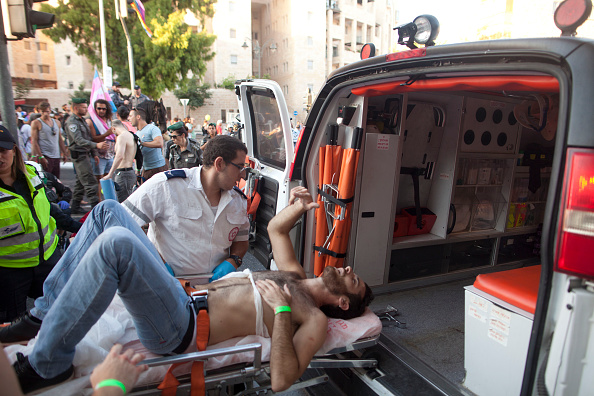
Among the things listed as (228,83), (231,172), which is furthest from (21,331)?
(228,83)

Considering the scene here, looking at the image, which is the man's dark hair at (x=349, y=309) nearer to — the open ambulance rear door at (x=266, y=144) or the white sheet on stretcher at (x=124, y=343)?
the white sheet on stretcher at (x=124, y=343)

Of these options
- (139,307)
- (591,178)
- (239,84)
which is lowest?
(139,307)

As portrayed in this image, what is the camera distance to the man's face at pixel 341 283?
98.2 inches

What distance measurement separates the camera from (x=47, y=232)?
8.96ft

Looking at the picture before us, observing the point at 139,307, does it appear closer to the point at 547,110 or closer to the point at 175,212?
the point at 175,212

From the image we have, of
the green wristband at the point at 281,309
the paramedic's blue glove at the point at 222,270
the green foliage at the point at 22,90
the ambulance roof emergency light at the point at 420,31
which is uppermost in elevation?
the green foliage at the point at 22,90

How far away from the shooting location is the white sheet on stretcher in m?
1.81

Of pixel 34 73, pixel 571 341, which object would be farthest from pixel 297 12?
pixel 571 341

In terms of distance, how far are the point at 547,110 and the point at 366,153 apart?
1467 millimetres

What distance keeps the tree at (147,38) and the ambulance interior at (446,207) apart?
73.0 ft

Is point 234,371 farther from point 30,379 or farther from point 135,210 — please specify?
point 135,210

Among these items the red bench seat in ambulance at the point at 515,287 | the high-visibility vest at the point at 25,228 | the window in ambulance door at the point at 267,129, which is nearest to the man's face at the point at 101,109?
the window in ambulance door at the point at 267,129

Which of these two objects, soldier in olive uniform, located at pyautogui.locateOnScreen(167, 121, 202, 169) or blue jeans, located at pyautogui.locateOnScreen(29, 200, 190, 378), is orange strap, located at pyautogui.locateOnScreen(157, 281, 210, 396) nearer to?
blue jeans, located at pyautogui.locateOnScreen(29, 200, 190, 378)

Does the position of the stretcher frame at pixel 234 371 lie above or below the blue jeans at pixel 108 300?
below
